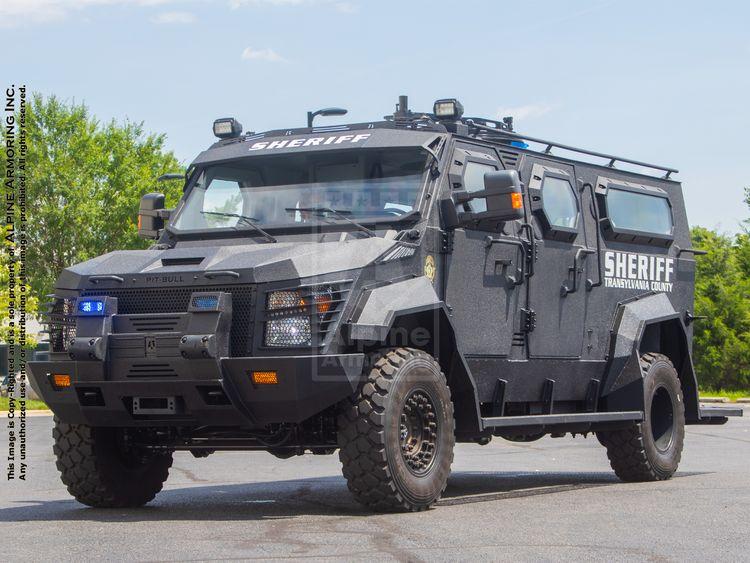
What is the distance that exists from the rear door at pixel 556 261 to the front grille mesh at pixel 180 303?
3.37m

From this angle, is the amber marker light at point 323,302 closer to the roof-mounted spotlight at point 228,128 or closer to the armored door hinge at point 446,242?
the armored door hinge at point 446,242

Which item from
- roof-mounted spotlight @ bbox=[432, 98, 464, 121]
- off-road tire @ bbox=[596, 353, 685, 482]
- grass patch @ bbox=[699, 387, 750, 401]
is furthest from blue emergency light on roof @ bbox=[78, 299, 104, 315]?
grass patch @ bbox=[699, 387, 750, 401]

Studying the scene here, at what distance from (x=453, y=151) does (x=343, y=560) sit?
4.55 metres

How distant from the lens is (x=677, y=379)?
1335 centimetres

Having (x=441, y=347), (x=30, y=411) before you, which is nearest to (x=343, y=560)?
(x=441, y=347)

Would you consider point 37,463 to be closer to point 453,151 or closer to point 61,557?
point 453,151

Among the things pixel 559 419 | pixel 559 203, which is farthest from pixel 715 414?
pixel 559 203

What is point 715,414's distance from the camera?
13.8 m

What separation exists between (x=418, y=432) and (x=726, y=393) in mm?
31346

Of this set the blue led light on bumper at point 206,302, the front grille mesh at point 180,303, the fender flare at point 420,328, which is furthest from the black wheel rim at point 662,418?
the blue led light on bumper at point 206,302

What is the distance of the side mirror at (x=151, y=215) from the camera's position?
37.7 feet

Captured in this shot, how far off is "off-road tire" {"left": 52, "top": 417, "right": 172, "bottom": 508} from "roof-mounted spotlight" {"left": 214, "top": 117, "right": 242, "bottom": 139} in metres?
2.96

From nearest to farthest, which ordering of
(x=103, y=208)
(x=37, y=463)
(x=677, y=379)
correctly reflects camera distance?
(x=677, y=379)
(x=37, y=463)
(x=103, y=208)

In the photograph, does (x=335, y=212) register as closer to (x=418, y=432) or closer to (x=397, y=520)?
(x=418, y=432)
